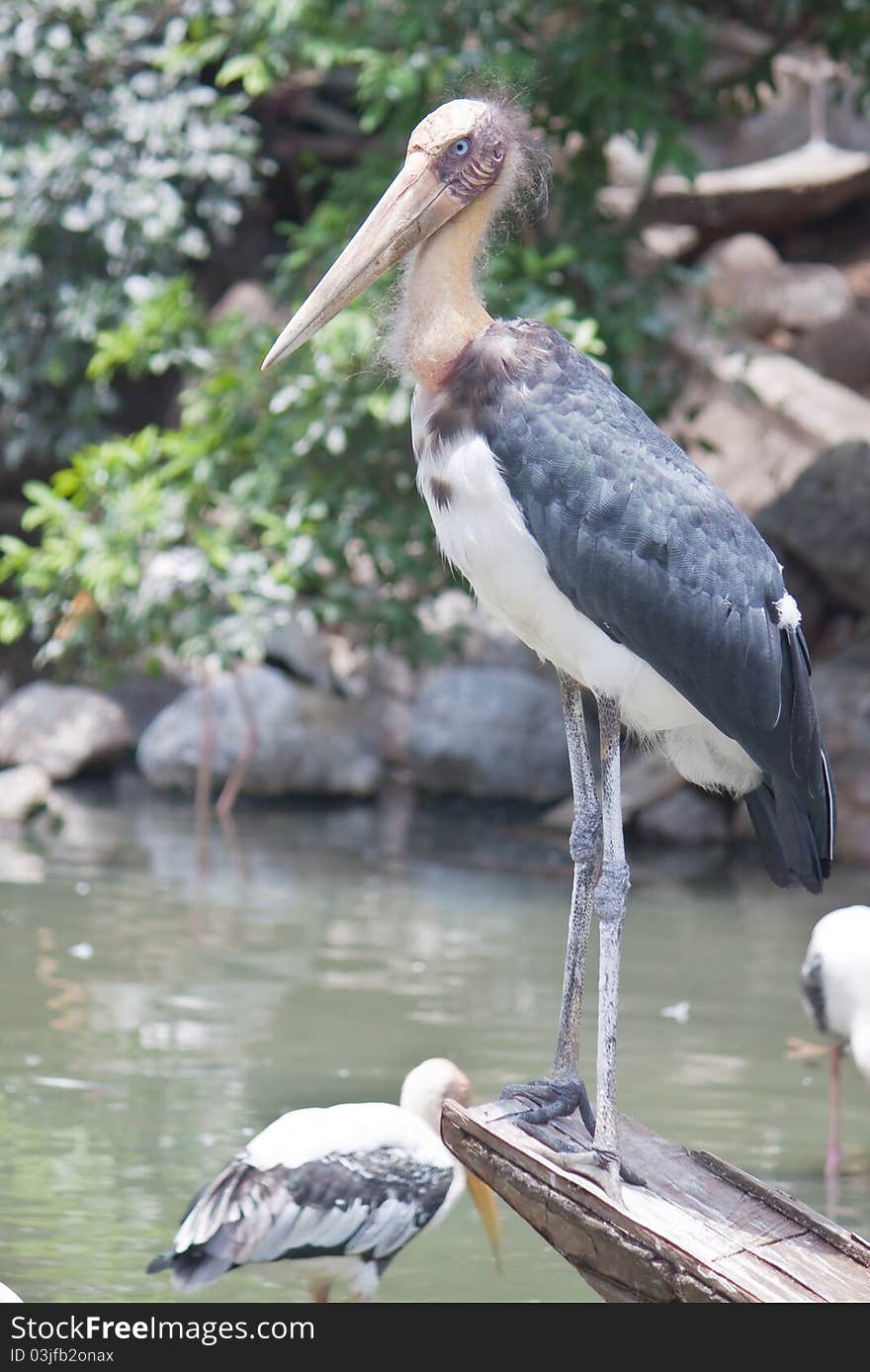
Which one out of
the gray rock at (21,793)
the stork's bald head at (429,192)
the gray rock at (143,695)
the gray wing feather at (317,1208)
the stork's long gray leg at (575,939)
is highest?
the stork's bald head at (429,192)

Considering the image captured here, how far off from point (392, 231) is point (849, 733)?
7.92m

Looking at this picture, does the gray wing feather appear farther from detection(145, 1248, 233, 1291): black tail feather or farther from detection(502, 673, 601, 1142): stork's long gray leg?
detection(502, 673, 601, 1142): stork's long gray leg

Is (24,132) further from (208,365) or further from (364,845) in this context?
(364,845)

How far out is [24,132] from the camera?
42.1 ft

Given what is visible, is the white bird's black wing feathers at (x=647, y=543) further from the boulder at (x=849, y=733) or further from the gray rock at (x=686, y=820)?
the gray rock at (x=686, y=820)

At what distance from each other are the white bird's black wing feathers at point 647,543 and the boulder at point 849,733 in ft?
22.8

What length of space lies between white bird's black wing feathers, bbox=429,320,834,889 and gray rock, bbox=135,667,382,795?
8678 millimetres

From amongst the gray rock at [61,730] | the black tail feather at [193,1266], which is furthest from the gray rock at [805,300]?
the black tail feather at [193,1266]

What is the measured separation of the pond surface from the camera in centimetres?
487

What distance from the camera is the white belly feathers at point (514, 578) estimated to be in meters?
3.37

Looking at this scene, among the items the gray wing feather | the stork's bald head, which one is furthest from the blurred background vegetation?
the gray wing feather

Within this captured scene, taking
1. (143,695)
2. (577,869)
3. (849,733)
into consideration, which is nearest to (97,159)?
(143,695)

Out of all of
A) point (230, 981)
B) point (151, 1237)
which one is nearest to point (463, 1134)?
point (151, 1237)
